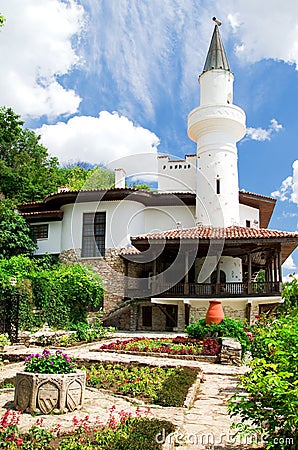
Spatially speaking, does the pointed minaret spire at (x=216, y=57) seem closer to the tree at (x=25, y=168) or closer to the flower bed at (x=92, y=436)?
the tree at (x=25, y=168)

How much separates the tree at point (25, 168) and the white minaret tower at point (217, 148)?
387 inches

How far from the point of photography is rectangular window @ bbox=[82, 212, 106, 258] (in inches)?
881

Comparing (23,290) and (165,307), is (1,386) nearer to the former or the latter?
(23,290)

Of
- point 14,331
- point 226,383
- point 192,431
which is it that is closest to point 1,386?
point 192,431

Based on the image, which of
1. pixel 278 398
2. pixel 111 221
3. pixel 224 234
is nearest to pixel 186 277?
pixel 224 234

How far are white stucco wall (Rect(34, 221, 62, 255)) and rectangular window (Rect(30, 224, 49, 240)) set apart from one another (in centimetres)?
16

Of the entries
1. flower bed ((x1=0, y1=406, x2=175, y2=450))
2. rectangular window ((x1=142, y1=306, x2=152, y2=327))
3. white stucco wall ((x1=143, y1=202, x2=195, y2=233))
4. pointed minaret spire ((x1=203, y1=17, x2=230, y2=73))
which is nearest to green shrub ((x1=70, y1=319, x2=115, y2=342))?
rectangular window ((x1=142, y1=306, x2=152, y2=327))

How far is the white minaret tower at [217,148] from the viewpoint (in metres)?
22.2

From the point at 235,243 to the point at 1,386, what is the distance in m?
12.9

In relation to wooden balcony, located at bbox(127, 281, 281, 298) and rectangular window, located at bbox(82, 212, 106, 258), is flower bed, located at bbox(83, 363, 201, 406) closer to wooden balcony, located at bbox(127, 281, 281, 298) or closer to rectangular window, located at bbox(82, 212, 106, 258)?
wooden balcony, located at bbox(127, 281, 281, 298)

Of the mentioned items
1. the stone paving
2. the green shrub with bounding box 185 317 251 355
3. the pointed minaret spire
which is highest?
the pointed minaret spire

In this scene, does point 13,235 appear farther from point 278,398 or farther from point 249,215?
point 278,398

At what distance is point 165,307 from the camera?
20047 millimetres

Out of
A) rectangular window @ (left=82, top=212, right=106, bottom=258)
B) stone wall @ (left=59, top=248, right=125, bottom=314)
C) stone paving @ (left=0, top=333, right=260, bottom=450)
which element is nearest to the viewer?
stone paving @ (left=0, top=333, right=260, bottom=450)
